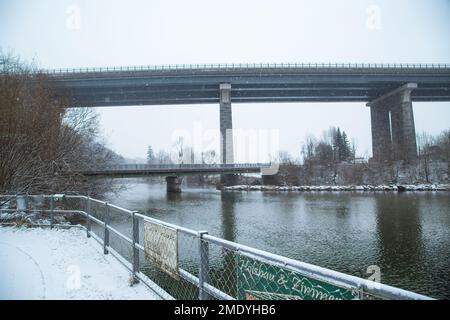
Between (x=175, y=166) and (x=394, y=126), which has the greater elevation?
(x=394, y=126)

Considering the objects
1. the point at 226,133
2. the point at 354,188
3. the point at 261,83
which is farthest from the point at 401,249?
the point at 261,83

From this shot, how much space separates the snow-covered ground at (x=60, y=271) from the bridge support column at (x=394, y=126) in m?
63.6

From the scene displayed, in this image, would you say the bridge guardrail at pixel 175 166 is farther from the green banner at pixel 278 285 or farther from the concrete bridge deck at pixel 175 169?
the green banner at pixel 278 285

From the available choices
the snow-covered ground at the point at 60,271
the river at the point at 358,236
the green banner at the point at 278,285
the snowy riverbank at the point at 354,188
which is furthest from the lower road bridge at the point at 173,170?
the green banner at the point at 278,285

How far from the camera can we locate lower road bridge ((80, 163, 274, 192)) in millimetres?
40787

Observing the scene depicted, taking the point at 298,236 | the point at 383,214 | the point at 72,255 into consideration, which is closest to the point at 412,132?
the point at 383,214

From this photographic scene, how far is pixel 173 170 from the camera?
48.0m

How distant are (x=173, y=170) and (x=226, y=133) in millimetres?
16403

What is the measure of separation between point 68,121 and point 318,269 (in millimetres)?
26972

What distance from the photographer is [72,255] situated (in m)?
7.68

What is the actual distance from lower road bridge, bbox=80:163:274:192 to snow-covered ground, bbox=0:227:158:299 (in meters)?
24.4

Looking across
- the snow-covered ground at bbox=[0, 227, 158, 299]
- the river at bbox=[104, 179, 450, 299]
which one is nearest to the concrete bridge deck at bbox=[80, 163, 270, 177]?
the river at bbox=[104, 179, 450, 299]

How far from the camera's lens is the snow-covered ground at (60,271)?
5.30m

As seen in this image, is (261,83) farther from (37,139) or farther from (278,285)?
(278,285)
